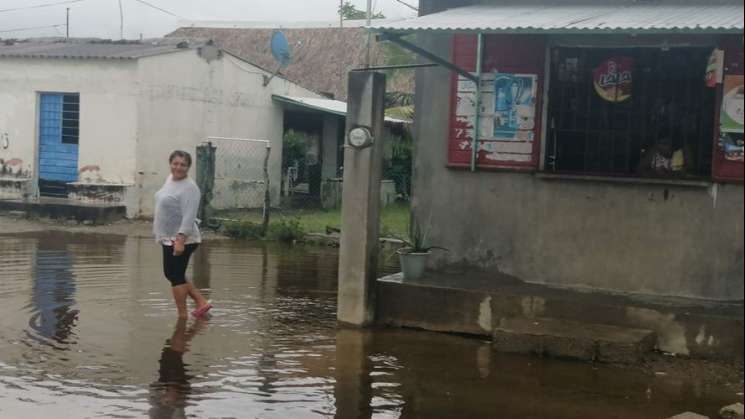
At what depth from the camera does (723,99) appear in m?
8.73

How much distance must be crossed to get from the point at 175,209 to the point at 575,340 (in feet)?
13.3

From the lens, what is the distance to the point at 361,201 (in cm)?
944

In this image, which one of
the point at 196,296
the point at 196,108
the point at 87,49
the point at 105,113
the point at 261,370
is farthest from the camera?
the point at 196,108

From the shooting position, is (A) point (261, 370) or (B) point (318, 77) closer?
(A) point (261, 370)

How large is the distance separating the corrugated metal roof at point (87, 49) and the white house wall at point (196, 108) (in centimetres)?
41

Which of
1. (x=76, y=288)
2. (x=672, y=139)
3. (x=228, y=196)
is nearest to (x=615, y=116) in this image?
(x=672, y=139)

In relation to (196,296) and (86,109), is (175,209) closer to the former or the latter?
(196,296)

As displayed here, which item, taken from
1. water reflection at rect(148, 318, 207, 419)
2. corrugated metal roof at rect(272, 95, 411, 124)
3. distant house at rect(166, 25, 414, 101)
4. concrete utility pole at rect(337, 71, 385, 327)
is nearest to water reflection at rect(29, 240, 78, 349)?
water reflection at rect(148, 318, 207, 419)

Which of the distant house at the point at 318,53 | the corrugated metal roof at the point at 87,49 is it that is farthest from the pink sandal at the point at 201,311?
the distant house at the point at 318,53

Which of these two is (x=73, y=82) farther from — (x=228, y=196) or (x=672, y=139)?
(x=672, y=139)

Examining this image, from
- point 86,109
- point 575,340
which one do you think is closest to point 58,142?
point 86,109

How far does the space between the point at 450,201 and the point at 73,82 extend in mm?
12472

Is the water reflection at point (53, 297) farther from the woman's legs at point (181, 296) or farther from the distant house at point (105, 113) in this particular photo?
the distant house at point (105, 113)

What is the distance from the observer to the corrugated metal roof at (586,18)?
774cm
